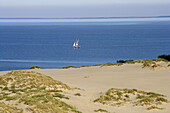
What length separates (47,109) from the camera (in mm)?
12859

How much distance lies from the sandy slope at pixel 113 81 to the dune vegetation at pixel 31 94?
3.49ft

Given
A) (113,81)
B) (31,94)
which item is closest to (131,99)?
(31,94)

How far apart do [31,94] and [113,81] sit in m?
10.7

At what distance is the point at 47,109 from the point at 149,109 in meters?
5.75

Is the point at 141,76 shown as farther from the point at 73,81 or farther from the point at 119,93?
the point at 119,93

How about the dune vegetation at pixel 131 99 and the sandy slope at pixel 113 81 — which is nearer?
the sandy slope at pixel 113 81

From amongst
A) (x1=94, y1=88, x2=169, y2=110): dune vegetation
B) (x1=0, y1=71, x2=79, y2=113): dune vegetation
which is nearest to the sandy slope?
(x1=94, y1=88, x2=169, y2=110): dune vegetation

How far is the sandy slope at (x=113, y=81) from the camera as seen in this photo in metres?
16.7

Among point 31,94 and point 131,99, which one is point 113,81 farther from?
point 31,94

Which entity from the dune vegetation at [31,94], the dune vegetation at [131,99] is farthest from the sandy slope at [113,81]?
the dune vegetation at [31,94]

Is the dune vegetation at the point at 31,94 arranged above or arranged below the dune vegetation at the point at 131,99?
above

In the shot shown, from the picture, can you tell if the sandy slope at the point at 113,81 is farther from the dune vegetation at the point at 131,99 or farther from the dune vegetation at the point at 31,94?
the dune vegetation at the point at 31,94

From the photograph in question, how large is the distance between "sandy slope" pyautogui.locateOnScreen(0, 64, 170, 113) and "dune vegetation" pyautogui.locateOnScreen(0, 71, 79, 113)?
1.06 m

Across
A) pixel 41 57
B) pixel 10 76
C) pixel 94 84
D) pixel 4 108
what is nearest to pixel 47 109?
pixel 4 108
